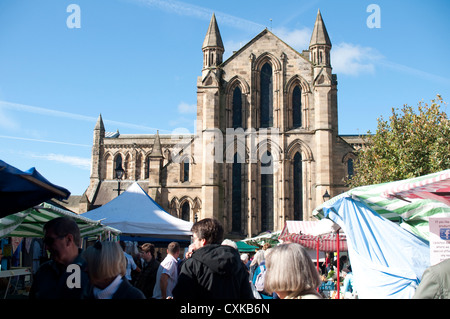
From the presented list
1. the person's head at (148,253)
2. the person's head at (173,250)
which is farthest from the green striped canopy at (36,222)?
the person's head at (173,250)

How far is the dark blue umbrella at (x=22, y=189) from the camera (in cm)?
460

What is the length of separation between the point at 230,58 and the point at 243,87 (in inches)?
84.3

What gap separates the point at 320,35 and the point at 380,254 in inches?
945

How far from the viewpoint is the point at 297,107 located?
29.8 metres

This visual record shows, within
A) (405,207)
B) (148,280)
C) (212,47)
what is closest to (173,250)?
(148,280)

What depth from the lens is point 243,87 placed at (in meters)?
A: 29.6

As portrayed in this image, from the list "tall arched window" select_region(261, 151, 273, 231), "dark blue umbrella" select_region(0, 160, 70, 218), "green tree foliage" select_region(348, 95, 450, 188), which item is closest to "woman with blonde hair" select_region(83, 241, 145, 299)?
"dark blue umbrella" select_region(0, 160, 70, 218)

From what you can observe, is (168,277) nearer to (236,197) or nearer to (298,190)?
(236,197)

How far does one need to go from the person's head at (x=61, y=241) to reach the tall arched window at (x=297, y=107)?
26299mm

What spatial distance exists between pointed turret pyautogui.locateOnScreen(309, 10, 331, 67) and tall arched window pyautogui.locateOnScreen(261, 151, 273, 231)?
6768 millimetres

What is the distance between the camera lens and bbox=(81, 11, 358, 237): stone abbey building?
28281 millimetres

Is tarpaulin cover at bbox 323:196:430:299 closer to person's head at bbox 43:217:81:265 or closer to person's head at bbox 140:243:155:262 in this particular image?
person's head at bbox 140:243:155:262
